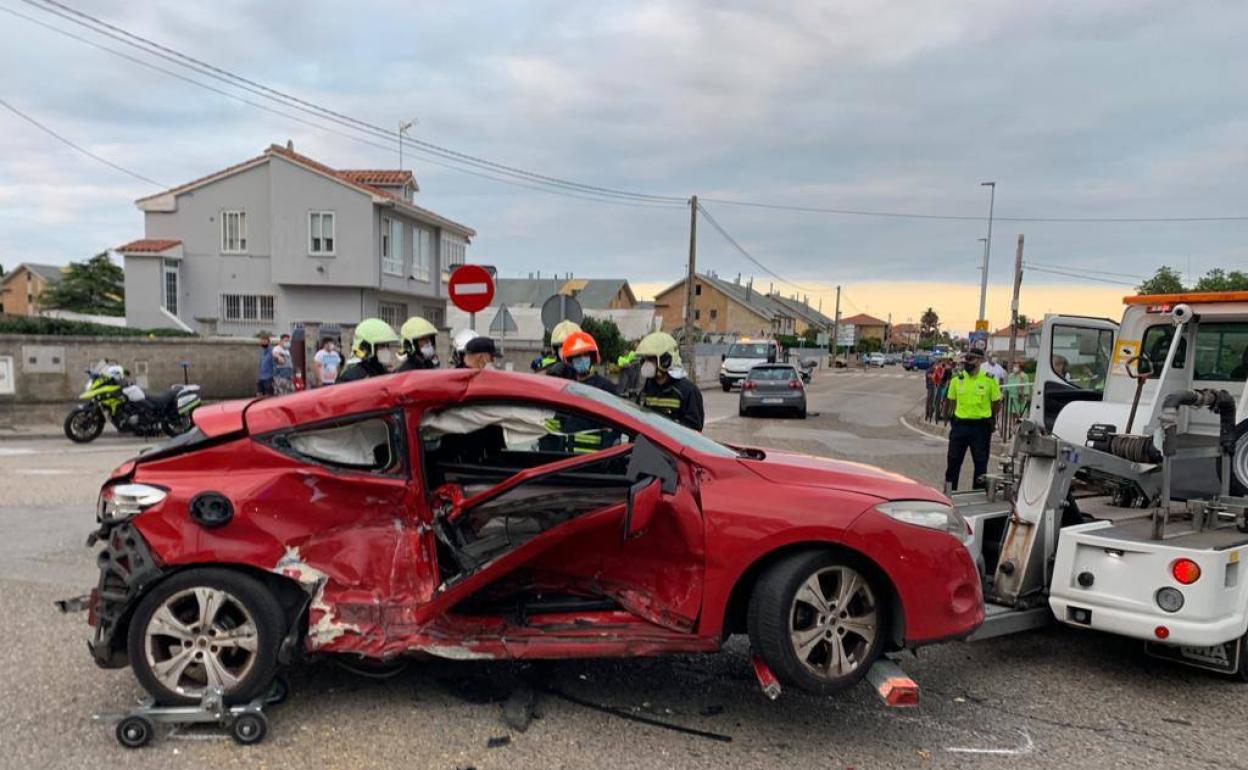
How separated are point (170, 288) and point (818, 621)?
32509mm

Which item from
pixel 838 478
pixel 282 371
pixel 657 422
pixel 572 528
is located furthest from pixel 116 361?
pixel 838 478

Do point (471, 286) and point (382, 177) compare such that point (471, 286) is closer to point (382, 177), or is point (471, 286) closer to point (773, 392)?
point (773, 392)

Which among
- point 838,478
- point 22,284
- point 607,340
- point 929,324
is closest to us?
point 838,478

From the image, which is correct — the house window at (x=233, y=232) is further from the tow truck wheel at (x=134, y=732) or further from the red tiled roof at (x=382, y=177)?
the tow truck wheel at (x=134, y=732)

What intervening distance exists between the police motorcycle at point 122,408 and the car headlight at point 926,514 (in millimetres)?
12578

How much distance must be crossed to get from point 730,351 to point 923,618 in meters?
30.6

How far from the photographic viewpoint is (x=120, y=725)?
3395 mm

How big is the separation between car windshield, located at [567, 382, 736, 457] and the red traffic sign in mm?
5533

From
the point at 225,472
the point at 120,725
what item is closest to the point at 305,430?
the point at 225,472

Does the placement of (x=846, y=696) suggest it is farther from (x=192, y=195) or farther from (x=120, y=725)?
(x=192, y=195)

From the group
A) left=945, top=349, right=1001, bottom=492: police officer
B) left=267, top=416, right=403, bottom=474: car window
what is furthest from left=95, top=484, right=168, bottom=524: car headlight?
left=945, top=349, right=1001, bottom=492: police officer

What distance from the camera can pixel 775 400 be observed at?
2019 centimetres

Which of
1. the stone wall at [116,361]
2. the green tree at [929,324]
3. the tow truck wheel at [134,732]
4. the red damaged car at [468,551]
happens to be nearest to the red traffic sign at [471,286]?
the red damaged car at [468,551]

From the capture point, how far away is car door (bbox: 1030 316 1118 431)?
6711mm
